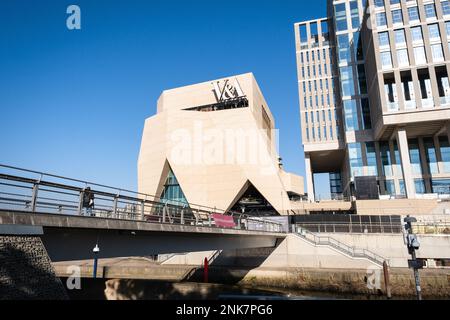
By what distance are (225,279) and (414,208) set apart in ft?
82.9

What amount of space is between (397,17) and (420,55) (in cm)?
656

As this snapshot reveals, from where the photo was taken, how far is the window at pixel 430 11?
136ft

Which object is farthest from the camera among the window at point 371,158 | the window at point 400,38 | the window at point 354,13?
the window at point 354,13

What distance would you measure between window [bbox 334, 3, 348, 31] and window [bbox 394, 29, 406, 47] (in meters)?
14.1

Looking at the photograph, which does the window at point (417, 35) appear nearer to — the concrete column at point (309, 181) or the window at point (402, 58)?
the window at point (402, 58)

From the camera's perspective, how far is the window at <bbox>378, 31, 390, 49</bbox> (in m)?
43.2

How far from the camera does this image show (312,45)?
62219 millimetres

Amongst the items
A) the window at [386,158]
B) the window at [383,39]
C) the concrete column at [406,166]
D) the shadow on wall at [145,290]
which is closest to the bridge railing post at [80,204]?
the shadow on wall at [145,290]

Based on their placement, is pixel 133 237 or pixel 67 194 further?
pixel 133 237

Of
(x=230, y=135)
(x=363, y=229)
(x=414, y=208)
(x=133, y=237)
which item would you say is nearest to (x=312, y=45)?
(x=230, y=135)

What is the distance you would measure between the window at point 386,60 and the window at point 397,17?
453 cm

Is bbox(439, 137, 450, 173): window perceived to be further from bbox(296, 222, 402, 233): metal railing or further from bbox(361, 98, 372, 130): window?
bbox(296, 222, 402, 233): metal railing

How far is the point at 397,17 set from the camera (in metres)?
43.1
